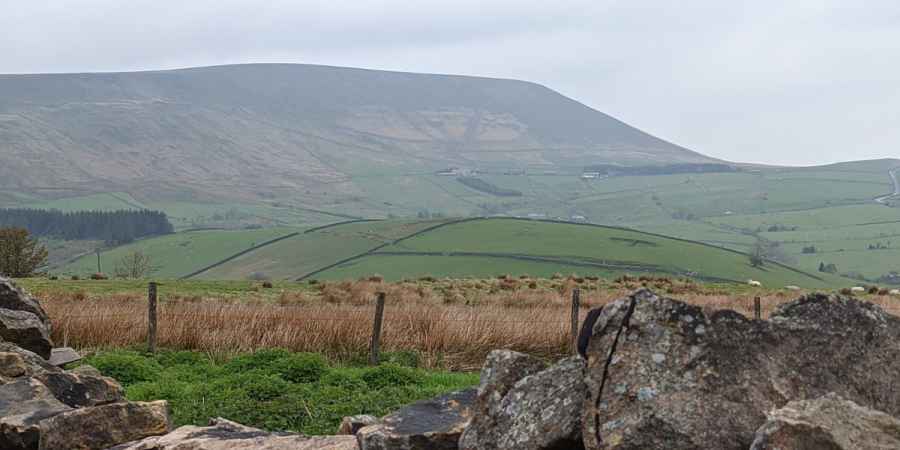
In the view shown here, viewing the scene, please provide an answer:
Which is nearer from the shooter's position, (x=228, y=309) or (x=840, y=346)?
(x=840, y=346)

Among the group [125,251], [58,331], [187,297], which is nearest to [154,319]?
[58,331]

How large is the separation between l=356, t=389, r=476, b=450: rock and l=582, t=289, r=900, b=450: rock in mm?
1702

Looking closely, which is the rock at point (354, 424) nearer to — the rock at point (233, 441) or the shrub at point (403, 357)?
the rock at point (233, 441)

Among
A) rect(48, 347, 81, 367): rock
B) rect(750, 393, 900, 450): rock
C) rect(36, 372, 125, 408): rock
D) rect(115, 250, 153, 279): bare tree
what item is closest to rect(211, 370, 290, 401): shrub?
rect(36, 372, 125, 408): rock

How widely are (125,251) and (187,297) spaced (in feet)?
370

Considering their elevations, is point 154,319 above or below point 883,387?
below

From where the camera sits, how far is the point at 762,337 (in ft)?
22.6

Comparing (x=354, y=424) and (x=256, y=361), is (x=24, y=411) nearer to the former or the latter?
(x=354, y=424)

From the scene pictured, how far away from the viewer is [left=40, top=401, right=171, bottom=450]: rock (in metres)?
9.27

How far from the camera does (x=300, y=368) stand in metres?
16.3

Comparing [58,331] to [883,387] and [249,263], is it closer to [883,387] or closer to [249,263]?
[883,387]

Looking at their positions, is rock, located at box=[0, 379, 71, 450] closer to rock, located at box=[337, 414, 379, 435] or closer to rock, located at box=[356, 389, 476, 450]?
rock, located at box=[337, 414, 379, 435]

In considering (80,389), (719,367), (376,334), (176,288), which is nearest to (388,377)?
(376,334)

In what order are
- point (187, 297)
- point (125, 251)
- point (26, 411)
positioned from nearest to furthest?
1. point (26, 411)
2. point (187, 297)
3. point (125, 251)
